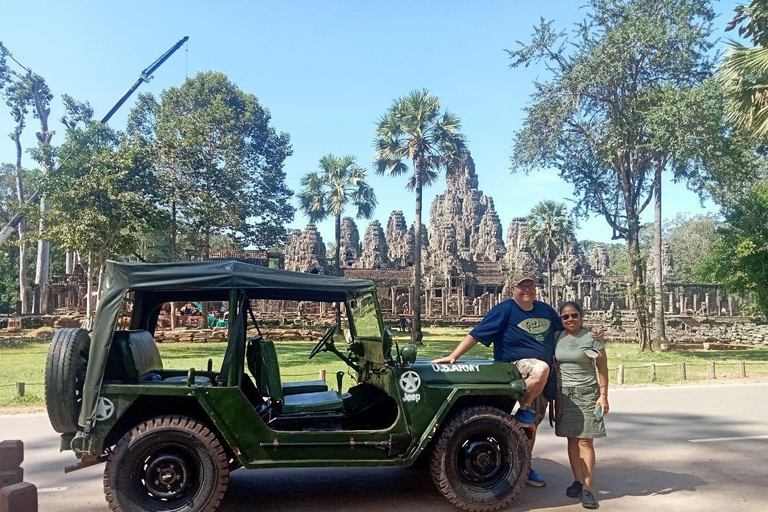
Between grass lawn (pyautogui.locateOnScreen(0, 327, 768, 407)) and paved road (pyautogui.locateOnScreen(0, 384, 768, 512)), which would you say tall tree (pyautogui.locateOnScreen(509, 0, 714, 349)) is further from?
paved road (pyautogui.locateOnScreen(0, 384, 768, 512))

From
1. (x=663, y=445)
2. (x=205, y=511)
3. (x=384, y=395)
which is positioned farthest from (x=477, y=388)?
(x=663, y=445)

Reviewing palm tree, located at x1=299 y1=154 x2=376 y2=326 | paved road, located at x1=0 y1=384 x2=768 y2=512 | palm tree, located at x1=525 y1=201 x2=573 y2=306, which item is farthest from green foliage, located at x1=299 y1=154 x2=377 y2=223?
paved road, located at x1=0 y1=384 x2=768 y2=512

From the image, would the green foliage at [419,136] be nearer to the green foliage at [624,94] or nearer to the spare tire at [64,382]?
the green foliage at [624,94]

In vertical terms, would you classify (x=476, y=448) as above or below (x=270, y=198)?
below

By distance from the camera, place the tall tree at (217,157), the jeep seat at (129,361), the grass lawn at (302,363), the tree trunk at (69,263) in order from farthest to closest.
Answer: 1. the tree trunk at (69,263)
2. the tall tree at (217,157)
3. the grass lawn at (302,363)
4. the jeep seat at (129,361)

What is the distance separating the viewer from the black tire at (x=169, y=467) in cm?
421

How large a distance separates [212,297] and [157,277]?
3.10 feet

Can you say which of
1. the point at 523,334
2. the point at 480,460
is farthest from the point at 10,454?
the point at 523,334

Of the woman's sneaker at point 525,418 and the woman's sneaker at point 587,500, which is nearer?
the woman's sneaker at point 587,500

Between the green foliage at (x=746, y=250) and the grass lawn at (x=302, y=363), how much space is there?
111 inches

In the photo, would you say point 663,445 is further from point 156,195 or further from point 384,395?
point 156,195

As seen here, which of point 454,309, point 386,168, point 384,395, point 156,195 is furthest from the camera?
point 454,309

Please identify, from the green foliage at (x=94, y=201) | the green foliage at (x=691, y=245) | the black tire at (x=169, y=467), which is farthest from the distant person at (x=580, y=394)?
the green foliage at (x=691, y=245)

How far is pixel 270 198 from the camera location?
149 feet
